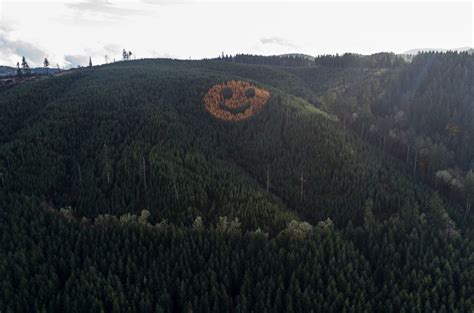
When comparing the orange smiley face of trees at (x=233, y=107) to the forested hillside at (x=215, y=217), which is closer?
the forested hillside at (x=215, y=217)

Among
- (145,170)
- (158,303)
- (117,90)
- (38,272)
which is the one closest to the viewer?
(158,303)

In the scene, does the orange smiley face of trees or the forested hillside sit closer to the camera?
the forested hillside

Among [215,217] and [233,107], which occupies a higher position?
[233,107]

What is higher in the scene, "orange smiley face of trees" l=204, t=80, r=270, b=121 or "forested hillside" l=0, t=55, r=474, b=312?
"orange smiley face of trees" l=204, t=80, r=270, b=121

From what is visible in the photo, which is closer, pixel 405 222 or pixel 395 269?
pixel 395 269

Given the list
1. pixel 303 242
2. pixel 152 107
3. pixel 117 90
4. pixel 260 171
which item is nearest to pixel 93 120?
pixel 152 107

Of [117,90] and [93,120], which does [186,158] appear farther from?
[117,90]

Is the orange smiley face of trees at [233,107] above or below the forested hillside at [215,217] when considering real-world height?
above

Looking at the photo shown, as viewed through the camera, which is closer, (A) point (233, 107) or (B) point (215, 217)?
(B) point (215, 217)
